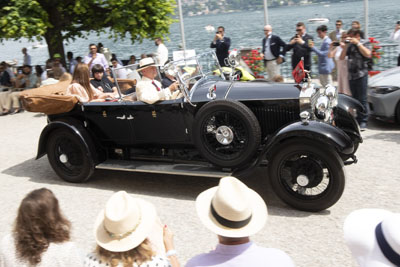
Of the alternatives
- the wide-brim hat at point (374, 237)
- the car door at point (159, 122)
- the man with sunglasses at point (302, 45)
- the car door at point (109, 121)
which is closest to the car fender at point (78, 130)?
the car door at point (109, 121)

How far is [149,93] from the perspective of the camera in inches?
224

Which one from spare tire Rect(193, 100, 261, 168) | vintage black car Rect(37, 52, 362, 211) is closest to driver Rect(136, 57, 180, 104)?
vintage black car Rect(37, 52, 362, 211)

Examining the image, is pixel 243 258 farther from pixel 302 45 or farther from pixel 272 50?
pixel 272 50

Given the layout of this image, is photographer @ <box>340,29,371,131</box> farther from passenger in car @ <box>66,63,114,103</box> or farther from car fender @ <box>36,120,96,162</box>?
car fender @ <box>36,120,96,162</box>

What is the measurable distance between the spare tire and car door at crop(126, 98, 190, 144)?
0.38 m

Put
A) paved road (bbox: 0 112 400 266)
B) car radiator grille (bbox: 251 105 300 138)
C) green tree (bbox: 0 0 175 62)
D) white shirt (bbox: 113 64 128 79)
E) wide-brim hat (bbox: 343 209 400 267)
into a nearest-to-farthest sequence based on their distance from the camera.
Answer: wide-brim hat (bbox: 343 209 400 267), paved road (bbox: 0 112 400 266), car radiator grille (bbox: 251 105 300 138), white shirt (bbox: 113 64 128 79), green tree (bbox: 0 0 175 62)

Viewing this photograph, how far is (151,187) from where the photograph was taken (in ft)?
20.0

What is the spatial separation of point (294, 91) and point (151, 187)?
226cm

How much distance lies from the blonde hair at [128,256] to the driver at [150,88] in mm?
3431

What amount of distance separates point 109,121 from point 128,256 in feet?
13.1

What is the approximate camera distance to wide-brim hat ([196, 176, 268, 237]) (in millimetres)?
2248

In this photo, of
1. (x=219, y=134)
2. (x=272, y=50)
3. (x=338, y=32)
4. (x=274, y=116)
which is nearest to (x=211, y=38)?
(x=338, y=32)

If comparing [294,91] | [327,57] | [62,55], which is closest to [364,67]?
[327,57]

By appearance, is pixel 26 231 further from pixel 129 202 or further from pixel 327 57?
pixel 327 57
